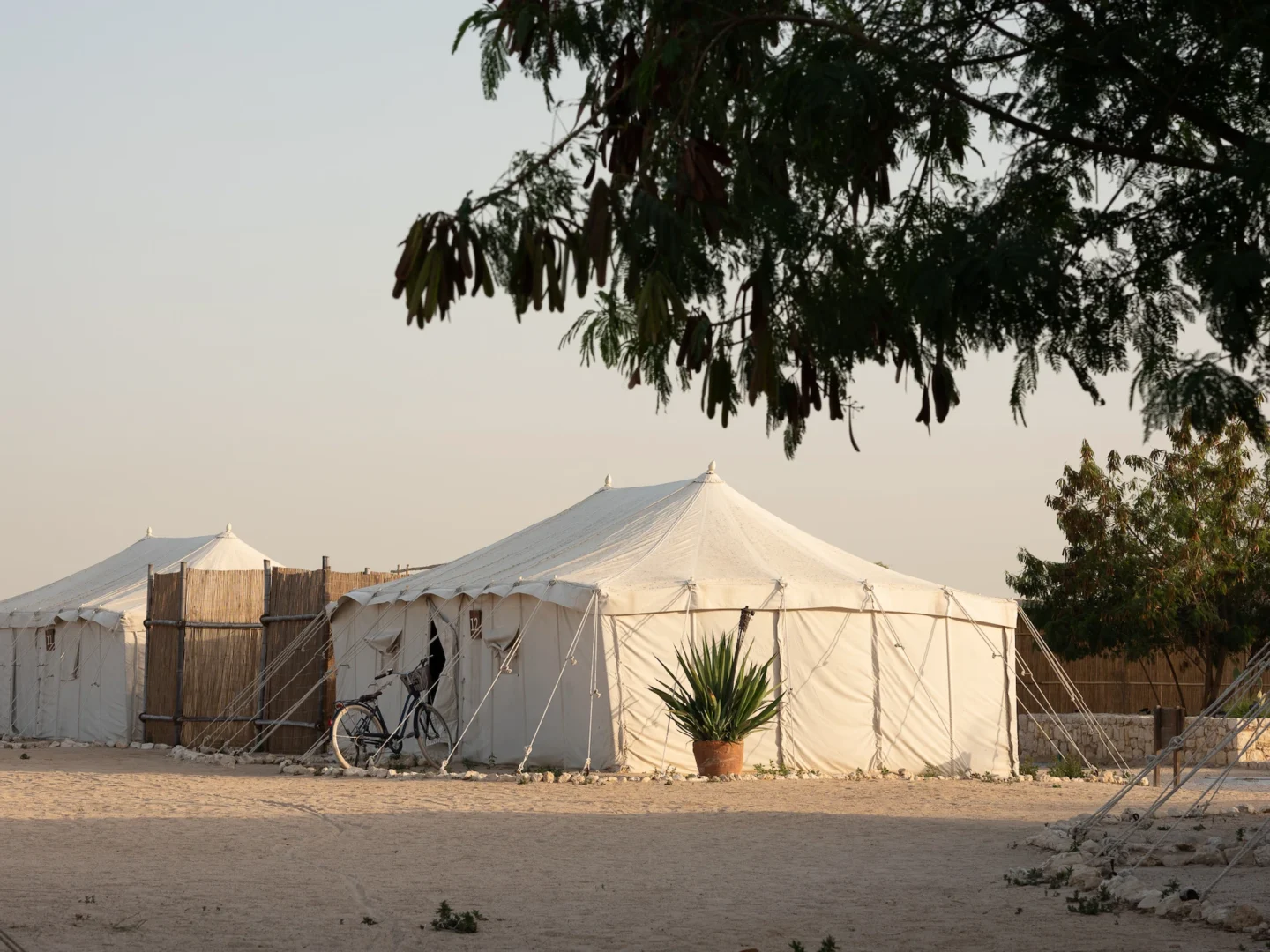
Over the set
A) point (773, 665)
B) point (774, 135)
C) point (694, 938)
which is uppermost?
A: point (774, 135)

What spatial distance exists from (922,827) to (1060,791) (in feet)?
12.5

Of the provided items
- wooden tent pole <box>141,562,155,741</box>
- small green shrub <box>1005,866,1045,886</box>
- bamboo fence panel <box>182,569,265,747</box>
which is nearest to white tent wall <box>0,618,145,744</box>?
wooden tent pole <box>141,562,155,741</box>

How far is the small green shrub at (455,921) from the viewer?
642 cm

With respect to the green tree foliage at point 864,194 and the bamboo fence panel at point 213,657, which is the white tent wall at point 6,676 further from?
the green tree foliage at point 864,194

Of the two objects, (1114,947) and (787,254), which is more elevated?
(787,254)

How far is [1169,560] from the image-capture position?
2091 centimetres

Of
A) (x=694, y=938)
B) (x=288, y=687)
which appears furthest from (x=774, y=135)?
(x=288, y=687)

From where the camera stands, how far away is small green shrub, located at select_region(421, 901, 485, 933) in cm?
642

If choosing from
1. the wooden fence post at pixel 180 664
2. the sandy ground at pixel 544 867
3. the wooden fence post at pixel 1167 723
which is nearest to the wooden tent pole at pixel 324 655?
the wooden fence post at pixel 180 664

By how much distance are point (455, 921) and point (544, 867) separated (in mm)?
2078

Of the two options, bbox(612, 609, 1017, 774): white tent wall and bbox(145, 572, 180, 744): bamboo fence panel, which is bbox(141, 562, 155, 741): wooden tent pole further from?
bbox(612, 609, 1017, 774): white tent wall

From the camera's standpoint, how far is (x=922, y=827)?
34.8 feet

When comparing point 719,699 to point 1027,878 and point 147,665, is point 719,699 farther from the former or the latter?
point 147,665

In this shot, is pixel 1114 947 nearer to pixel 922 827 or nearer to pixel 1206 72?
pixel 1206 72
